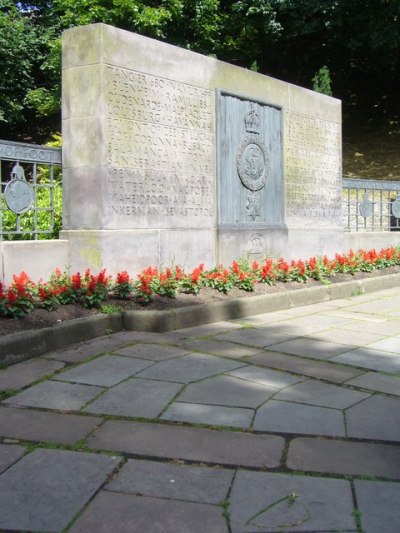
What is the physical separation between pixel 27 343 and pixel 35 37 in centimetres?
2049

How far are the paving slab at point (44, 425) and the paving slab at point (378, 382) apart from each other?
1.71 meters

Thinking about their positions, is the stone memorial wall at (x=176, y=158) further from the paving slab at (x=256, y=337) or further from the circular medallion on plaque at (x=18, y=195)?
the paving slab at (x=256, y=337)

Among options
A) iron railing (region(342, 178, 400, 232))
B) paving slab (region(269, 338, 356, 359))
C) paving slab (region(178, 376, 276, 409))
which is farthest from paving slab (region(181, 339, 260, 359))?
iron railing (region(342, 178, 400, 232))

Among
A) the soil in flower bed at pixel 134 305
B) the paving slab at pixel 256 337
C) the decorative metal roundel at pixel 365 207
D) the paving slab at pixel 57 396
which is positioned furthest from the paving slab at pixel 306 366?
the decorative metal roundel at pixel 365 207

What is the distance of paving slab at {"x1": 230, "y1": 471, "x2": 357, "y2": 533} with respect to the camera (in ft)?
6.37

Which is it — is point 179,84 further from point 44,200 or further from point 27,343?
point 27,343

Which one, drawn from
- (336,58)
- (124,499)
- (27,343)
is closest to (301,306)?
(27,343)

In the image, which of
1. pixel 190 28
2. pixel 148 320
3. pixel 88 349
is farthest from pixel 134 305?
pixel 190 28

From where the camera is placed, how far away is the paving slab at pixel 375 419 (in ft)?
9.11

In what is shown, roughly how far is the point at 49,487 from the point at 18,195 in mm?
3777

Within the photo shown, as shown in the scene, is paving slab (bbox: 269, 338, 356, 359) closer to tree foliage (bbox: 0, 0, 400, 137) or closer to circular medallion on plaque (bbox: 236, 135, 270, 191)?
circular medallion on plaque (bbox: 236, 135, 270, 191)

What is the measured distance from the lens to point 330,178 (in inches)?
380

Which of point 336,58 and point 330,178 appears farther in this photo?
point 336,58

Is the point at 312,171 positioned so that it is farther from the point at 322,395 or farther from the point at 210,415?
the point at 210,415
